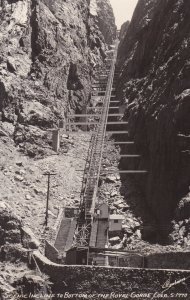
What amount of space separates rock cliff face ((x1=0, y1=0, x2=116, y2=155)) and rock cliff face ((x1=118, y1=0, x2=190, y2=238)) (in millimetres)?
6638

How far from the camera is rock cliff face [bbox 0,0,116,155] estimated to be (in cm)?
5453

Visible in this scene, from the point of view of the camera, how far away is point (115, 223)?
3984 cm

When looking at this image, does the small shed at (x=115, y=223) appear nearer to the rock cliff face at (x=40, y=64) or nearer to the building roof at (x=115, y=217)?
the building roof at (x=115, y=217)

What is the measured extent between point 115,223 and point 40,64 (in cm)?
2577

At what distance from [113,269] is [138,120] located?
23115 millimetres

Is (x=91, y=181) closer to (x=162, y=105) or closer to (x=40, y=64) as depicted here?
(x=162, y=105)

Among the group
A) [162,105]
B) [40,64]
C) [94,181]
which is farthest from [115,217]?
[40,64]

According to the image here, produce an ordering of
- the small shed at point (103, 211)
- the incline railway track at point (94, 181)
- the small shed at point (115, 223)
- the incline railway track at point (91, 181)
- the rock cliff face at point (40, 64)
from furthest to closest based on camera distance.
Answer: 1. the rock cliff face at point (40, 64)
2. the small shed at point (103, 211)
3. the small shed at point (115, 223)
4. the incline railway track at point (91, 181)
5. the incline railway track at point (94, 181)

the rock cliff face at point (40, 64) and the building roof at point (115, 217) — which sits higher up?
the rock cliff face at point (40, 64)

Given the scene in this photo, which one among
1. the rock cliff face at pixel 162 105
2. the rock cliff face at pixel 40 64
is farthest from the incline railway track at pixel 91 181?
the rock cliff face at pixel 40 64

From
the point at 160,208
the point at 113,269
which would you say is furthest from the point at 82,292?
the point at 160,208

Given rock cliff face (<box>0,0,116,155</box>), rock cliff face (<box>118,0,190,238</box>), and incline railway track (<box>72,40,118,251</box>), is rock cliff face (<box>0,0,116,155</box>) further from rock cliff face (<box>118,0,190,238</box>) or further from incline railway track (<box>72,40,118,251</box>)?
rock cliff face (<box>118,0,190,238</box>)

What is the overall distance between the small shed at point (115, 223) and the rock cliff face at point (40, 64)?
1621 cm

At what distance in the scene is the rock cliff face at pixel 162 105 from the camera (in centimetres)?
3894
